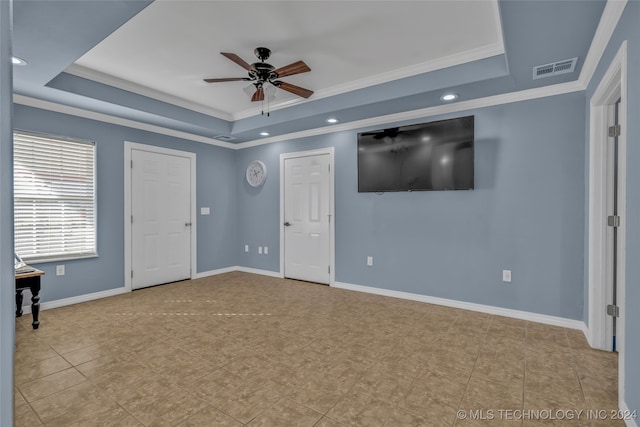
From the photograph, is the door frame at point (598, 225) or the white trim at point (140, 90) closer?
the door frame at point (598, 225)

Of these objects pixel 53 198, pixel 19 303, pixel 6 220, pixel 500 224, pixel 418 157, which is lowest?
pixel 19 303

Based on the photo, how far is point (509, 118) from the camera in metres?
3.37

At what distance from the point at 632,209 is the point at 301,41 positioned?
8.58 feet

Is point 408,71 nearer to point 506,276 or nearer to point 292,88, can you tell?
point 292,88

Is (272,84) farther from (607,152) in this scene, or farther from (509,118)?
(607,152)

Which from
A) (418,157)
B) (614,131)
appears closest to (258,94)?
(418,157)

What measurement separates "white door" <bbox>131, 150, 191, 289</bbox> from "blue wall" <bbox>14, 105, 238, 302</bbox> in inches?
7.2

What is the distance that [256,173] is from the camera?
5.57 meters

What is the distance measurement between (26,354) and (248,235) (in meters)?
3.46

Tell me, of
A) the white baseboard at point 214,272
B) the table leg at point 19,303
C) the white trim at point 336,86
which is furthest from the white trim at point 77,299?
the white trim at point 336,86

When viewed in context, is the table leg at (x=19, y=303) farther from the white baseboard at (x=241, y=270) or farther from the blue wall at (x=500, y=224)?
the blue wall at (x=500, y=224)

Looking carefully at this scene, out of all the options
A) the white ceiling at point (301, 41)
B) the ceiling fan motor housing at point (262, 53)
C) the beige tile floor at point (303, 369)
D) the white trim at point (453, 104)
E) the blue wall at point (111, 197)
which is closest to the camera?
the beige tile floor at point (303, 369)

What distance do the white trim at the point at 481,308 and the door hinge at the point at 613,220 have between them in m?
1.04

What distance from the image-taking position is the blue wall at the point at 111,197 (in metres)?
3.69
